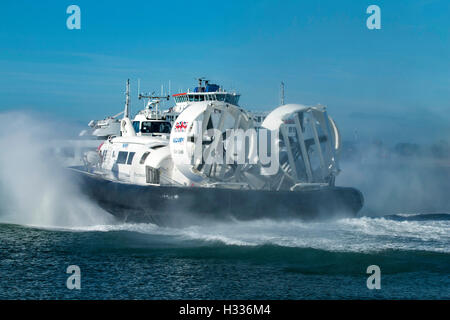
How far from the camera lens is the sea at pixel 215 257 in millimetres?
10586

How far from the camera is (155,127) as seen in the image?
76.4 feet

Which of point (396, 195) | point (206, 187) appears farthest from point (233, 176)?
point (396, 195)

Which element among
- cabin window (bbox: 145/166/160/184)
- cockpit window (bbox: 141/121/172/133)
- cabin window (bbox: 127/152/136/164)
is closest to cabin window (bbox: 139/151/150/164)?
cabin window (bbox: 127/152/136/164)

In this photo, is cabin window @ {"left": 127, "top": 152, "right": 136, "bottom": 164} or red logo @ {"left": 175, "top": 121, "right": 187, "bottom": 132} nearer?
red logo @ {"left": 175, "top": 121, "right": 187, "bottom": 132}

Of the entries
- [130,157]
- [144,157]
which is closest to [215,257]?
[144,157]

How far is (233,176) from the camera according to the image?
1736 centimetres

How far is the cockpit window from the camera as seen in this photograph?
2320 centimetres

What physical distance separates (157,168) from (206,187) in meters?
2.18

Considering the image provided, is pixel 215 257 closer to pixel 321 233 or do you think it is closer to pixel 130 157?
pixel 321 233

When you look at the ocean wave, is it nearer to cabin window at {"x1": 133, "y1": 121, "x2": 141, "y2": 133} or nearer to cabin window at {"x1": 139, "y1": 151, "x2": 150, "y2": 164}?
cabin window at {"x1": 139, "y1": 151, "x2": 150, "y2": 164}

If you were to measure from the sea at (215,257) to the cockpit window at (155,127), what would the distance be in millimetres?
4855

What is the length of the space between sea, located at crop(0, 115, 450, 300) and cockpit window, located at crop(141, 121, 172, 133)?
4.85 meters

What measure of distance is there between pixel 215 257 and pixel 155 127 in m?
11.4

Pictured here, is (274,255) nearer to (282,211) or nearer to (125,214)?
(282,211)
